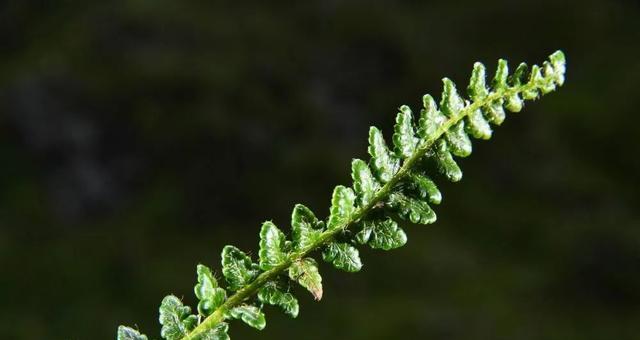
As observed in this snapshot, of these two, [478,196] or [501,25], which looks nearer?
[478,196]

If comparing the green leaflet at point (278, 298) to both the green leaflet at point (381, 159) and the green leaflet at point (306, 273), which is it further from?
the green leaflet at point (381, 159)

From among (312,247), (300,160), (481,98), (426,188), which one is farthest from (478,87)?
(300,160)

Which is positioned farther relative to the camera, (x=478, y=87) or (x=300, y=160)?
(x=300, y=160)

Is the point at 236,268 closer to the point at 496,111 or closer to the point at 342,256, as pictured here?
the point at 342,256

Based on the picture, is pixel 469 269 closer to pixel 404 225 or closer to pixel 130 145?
pixel 404 225

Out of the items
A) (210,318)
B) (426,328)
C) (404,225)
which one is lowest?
(210,318)

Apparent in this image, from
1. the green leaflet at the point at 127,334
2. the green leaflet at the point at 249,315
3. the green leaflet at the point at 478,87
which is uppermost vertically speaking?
the green leaflet at the point at 478,87

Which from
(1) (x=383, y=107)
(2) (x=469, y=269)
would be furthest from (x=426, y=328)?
(1) (x=383, y=107)

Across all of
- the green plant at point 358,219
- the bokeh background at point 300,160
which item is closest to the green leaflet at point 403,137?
the green plant at point 358,219
